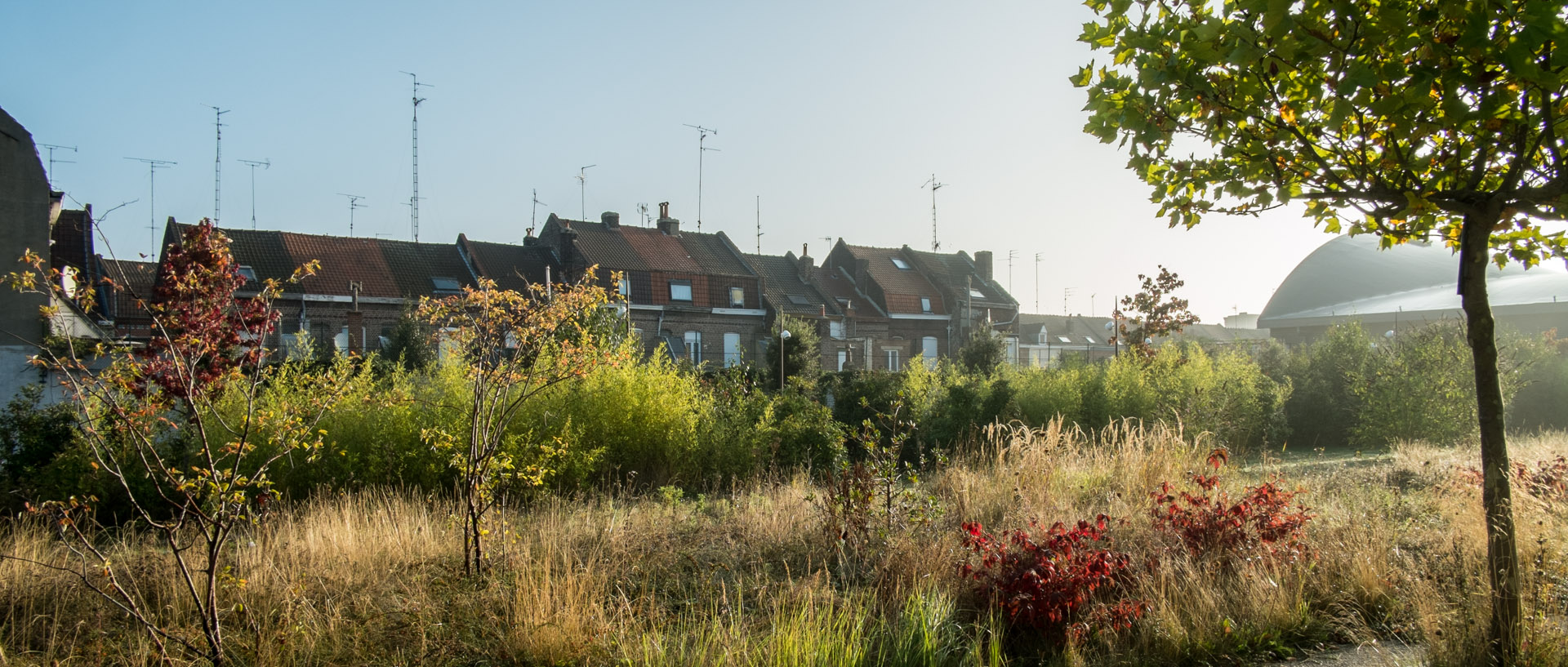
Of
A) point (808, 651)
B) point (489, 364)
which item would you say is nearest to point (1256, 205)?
point (808, 651)

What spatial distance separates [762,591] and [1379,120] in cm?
376

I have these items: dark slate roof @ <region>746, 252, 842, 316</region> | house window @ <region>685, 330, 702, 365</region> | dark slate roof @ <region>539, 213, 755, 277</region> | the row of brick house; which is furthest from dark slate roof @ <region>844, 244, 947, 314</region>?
house window @ <region>685, 330, 702, 365</region>

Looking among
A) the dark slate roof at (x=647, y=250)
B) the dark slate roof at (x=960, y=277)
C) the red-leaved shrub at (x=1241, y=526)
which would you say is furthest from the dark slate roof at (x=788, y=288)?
the red-leaved shrub at (x=1241, y=526)

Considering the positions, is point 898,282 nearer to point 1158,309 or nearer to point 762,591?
point 1158,309

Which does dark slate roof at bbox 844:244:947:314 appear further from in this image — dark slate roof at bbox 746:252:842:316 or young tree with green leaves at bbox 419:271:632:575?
young tree with green leaves at bbox 419:271:632:575

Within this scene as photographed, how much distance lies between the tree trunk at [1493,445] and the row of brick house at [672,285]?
22498mm

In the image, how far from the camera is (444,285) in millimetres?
32344

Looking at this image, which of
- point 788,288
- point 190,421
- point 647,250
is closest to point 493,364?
point 190,421

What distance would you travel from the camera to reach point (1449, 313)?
3809 cm

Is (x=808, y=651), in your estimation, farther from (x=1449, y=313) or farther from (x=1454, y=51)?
(x=1449, y=313)

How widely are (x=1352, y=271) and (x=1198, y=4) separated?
175 feet

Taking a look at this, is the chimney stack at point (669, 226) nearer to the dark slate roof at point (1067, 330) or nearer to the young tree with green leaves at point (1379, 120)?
the dark slate roof at point (1067, 330)

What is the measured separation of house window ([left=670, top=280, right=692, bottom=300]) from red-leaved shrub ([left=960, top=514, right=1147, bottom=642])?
30432 mm

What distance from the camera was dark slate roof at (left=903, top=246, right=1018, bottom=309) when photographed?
4347 centimetres
